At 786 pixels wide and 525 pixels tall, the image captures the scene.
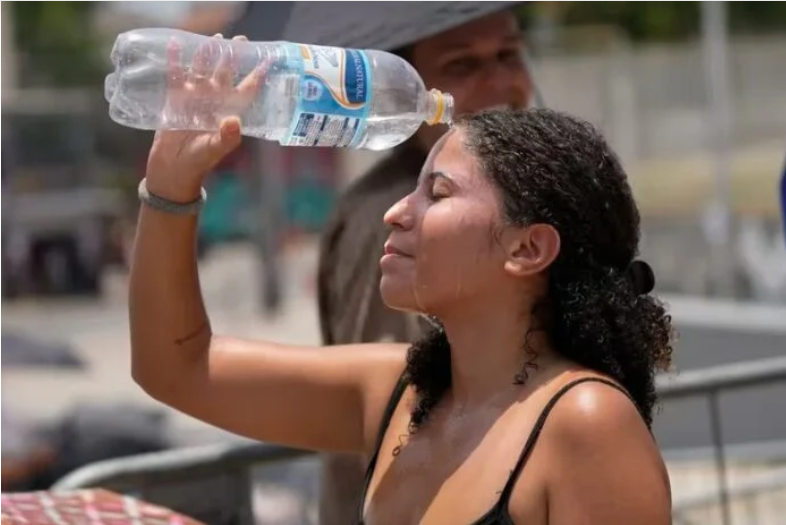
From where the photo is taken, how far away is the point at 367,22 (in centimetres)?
260

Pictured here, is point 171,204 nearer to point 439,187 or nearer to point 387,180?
point 439,187

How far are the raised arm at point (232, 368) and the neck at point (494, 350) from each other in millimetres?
276

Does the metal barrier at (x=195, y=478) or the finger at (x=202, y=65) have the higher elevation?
the finger at (x=202, y=65)

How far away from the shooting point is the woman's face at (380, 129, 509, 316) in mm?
1865

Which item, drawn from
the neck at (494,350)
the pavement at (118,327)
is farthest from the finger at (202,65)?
the pavement at (118,327)

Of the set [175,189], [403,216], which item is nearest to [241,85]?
[175,189]

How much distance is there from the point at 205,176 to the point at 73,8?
3771cm

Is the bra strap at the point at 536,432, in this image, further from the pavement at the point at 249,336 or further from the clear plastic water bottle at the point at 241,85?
the pavement at the point at 249,336

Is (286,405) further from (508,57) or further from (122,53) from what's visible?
(508,57)

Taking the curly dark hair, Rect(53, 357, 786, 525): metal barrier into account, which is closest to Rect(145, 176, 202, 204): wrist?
the curly dark hair

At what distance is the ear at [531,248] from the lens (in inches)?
72.5

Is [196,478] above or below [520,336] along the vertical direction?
below

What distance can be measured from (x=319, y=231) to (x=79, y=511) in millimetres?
13610

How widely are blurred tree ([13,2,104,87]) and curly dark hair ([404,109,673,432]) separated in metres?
25.5
